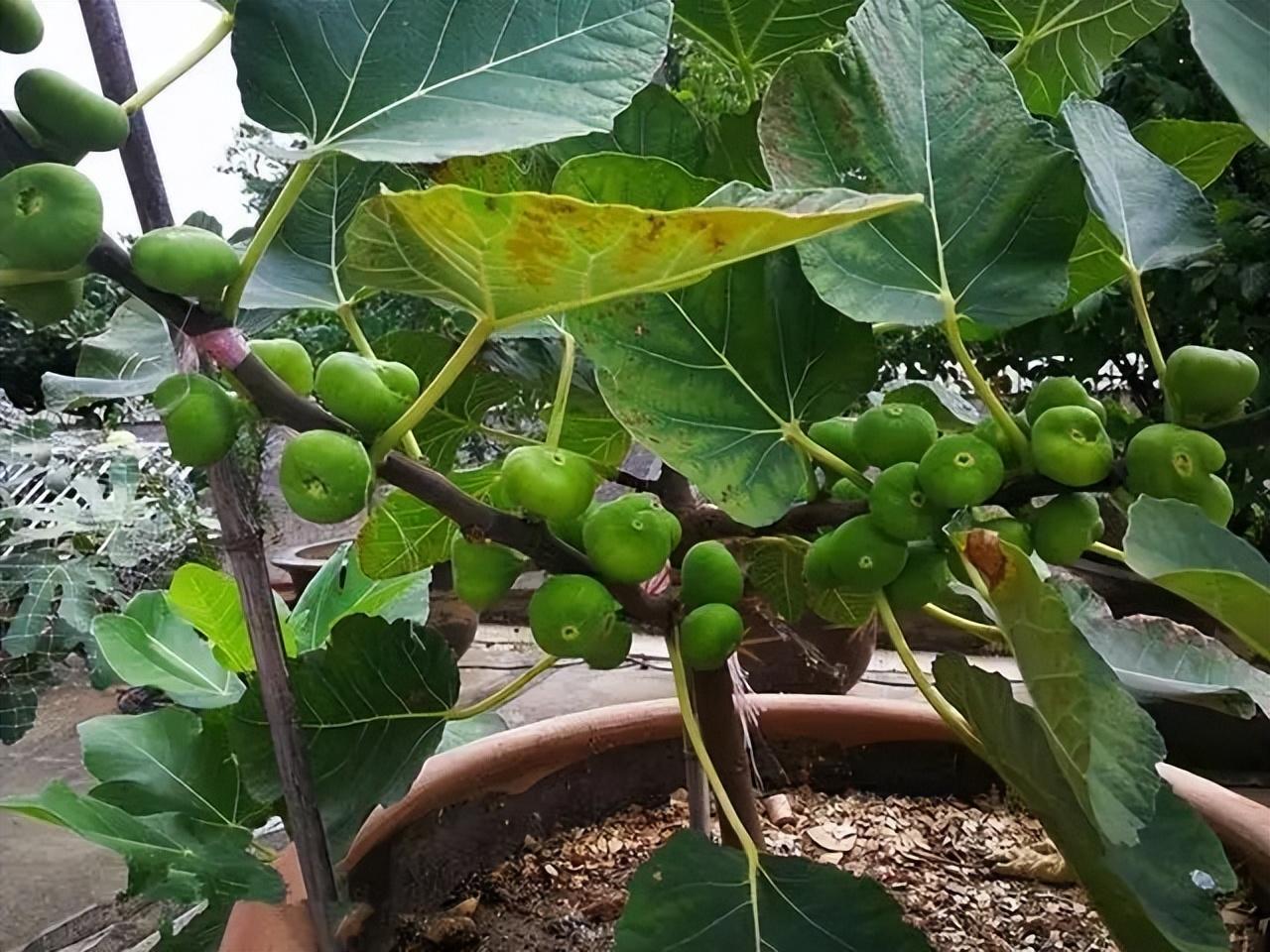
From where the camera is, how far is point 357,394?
0.94 feet

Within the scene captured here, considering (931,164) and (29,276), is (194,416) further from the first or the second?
(931,164)

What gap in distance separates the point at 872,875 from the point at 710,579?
1.01 feet

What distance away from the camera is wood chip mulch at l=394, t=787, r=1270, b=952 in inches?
20.6

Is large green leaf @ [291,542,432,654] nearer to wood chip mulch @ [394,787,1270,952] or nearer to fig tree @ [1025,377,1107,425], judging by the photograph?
wood chip mulch @ [394,787,1270,952]

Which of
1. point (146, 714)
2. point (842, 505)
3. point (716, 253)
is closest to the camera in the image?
point (716, 253)

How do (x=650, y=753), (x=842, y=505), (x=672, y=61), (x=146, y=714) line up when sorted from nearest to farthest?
1. (x=842, y=505)
2. (x=146, y=714)
3. (x=650, y=753)
4. (x=672, y=61)

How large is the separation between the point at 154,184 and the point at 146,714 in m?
0.28

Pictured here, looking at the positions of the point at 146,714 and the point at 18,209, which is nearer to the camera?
the point at 18,209

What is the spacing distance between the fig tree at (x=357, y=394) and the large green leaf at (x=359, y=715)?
0.14 metres

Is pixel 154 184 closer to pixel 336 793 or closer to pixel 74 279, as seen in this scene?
pixel 74 279

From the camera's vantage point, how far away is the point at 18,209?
0.24 m

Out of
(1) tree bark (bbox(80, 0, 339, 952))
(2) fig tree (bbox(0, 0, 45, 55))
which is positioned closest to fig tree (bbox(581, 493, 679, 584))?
(1) tree bark (bbox(80, 0, 339, 952))

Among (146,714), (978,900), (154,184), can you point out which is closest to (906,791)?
(978,900)

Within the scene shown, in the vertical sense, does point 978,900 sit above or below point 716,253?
below
